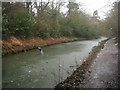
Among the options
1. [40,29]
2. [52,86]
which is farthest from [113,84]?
[40,29]

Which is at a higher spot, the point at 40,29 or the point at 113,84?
the point at 40,29

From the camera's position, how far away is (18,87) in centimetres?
441

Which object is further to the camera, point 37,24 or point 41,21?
point 41,21

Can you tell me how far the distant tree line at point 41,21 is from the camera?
431 inches

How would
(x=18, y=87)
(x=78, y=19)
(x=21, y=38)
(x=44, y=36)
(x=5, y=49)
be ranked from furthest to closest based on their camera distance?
(x=78, y=19) < (x=44, y=36) < (x=21, y=38) < (x=5, y=49) < (x=18, y=87)

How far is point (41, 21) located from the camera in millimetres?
16562

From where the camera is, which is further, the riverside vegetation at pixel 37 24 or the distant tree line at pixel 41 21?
the distant tree line at pixel 41 21

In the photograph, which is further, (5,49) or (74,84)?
(5,49)

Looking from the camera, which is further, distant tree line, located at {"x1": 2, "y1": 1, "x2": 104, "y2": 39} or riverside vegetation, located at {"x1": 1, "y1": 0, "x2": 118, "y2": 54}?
distant tree line, located at {"x1": 2, "y1": 1, "x2": 104, "y2": 39}

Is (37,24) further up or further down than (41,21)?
further down

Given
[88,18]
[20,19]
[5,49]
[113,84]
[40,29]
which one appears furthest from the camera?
[88,18]

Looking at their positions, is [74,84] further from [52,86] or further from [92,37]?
[92,37]

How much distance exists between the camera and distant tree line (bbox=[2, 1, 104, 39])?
10953 millimetres

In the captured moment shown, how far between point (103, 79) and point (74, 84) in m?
1.37
